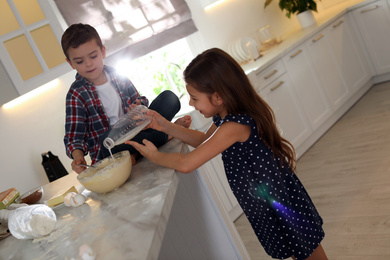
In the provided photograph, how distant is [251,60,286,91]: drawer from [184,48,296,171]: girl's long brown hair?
1706 mm

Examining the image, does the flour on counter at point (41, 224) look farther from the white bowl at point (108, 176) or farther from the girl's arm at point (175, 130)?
the girl's arm at point (175, 130)

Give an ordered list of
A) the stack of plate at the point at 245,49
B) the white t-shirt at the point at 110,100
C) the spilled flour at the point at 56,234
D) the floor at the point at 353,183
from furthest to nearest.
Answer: the stack of plate at the point at 245,49
the floor at the point at 353,183
the white t-shirt at the point at 110,100
the spilled flour at the point at 56,234

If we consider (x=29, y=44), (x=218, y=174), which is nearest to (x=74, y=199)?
(x=29, y=44)

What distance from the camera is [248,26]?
4.44 meters

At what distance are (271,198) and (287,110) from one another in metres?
2.09

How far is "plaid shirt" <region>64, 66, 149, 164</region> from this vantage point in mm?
1968

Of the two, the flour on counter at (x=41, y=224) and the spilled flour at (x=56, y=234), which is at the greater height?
the flour on counter at (x=41, y=224)

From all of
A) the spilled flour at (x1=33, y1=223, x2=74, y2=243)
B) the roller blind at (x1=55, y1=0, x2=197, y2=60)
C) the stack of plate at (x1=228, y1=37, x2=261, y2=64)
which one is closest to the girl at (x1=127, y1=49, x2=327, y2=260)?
the spilled flour at (x1=33, y1=223, x2=74, y2=243)

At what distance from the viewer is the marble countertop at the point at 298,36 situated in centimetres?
364

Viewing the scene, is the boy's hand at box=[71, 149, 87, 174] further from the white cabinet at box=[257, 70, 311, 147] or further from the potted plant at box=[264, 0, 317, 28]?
the potted plant at box=[264, 0, 317, 28]

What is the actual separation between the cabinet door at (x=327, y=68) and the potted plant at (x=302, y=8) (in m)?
0.27

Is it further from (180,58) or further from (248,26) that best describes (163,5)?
(248,26)

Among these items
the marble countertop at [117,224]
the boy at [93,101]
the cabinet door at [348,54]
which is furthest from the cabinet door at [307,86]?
the marble countertop at [117,224]

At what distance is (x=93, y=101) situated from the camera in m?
2.02
